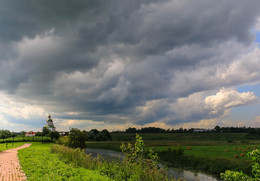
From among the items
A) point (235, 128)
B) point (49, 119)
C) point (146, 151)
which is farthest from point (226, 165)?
point (235, 128)

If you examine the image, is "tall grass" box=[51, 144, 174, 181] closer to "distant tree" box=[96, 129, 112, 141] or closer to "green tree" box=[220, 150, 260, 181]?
"green tree" box=[220, 150, 260, 181]

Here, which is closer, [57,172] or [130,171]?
[130,171]

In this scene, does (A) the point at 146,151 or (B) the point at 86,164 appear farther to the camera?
(B) the point at 86,164

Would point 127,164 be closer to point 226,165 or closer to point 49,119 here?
point 226,165

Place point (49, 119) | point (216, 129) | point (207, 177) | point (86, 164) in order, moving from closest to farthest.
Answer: point (86, 164)
point (207, 177)
point (49, 119)
point (216, 129)

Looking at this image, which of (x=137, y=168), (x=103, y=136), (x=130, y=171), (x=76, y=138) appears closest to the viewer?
(x=137, y=168)

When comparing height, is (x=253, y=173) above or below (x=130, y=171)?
above

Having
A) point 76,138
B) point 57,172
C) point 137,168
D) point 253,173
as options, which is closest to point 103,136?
point 76,138

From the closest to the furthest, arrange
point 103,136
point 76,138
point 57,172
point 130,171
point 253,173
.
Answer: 1. point 253,173
2. point 130,171
3. point 57,172
4. point 76,138
5. point 103,136

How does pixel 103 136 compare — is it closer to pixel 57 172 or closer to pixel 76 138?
pixel 76 138

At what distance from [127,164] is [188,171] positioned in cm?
2388

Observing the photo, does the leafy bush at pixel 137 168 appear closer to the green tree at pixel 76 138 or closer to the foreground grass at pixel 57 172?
the foreground grass at pixel 57 172

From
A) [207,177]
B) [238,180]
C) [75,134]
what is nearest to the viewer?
[238,180]

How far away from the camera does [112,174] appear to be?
16094 millimetres
